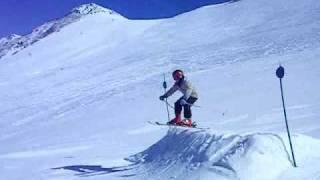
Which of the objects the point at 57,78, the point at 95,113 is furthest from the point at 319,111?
the point at 57,78

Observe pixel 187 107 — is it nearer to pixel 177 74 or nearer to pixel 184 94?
pixel 184 94

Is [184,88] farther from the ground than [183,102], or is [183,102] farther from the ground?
[184,88]

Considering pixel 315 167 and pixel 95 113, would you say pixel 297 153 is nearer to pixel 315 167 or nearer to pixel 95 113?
pixel 315 167

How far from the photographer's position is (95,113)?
23.1m

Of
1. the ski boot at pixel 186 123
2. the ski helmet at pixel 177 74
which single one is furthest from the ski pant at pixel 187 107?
the ski helmet at pixel 177 74

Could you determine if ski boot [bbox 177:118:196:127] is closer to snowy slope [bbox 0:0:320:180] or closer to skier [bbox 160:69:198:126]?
skier [bbox 160:69:198:126]

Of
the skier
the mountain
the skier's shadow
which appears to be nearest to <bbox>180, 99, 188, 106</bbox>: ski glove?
the skier

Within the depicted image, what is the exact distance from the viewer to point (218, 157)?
28.7 ft

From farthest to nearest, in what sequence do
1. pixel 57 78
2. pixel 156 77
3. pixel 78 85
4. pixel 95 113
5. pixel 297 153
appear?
1. pixel 57 78
2. pixel 78 85
3. pixel 156 77
4. pixel 95 113
5. pixel 297 153

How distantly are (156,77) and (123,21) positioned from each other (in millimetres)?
32420

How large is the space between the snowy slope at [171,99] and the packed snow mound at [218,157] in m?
0.02

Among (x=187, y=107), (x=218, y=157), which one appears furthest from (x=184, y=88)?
(x=218, y=157)

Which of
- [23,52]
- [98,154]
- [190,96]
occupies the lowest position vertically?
[98,154]

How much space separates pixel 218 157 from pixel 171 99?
1332 cm
